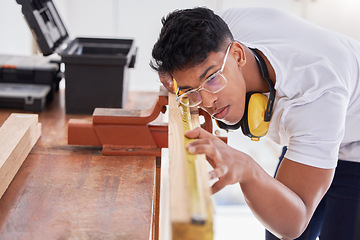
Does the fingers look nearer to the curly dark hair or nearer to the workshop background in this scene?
the curly dark hair

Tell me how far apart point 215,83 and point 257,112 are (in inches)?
5.8

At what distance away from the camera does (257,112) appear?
1275mm

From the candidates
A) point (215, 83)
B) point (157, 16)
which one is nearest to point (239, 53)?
point (215, 83)

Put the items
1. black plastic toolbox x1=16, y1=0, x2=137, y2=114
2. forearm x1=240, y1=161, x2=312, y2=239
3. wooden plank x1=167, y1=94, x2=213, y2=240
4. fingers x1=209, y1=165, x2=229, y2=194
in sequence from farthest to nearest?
black plastic toolbox x1=16, y1=0, x2=137, y2=114
forearm x1=240, y1=161, x2=312, y2=239
fingers x1=209, y1=165, x2=229, y2=194
wooden plank x1=167, y1=94, x2=213, y2=240

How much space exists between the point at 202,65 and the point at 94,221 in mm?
456

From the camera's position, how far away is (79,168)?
4.80 feet

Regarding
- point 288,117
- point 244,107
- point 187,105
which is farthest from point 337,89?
point 187,105

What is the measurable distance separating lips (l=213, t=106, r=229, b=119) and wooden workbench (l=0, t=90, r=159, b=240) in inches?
10.7

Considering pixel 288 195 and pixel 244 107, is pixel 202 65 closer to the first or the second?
pixel 244 107

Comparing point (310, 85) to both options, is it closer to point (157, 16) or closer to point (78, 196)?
point (78, 196)

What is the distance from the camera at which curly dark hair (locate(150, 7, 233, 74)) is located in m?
1.17

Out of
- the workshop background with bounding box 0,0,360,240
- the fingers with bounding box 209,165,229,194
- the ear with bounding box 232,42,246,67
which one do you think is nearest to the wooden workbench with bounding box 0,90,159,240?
the fingers with bounding box 209,165,229,194

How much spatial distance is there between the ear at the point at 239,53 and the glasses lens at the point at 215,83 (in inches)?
3.5

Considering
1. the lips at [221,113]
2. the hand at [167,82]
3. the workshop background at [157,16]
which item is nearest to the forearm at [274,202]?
the lips at [221,113]
